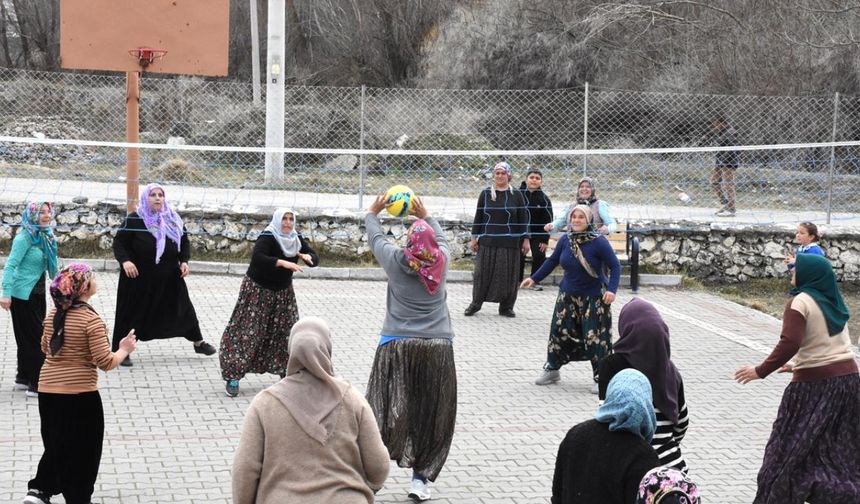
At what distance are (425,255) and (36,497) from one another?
102 inches

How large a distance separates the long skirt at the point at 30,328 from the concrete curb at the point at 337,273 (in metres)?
5.75

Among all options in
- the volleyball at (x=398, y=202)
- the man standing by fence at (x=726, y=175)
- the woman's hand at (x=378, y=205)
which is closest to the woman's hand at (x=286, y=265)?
the woman's hand at (x=378, y=205)

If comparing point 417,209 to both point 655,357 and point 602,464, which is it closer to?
point 655,357

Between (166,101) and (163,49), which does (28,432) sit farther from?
(166,101)

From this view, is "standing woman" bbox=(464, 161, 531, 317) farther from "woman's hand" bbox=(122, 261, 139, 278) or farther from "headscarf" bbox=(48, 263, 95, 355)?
"headscarf" bbox=(48, 263, 95, 355)

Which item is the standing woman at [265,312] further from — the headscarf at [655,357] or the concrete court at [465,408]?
the headscarf at [655,357]

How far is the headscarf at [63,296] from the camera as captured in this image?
619cm

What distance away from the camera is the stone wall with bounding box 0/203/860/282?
49.4 ft

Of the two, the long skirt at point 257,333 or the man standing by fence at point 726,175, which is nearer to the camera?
the long skirt at point 257,333

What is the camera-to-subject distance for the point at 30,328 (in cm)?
872

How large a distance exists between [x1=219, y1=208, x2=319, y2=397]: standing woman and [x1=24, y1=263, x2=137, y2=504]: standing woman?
8.25ft

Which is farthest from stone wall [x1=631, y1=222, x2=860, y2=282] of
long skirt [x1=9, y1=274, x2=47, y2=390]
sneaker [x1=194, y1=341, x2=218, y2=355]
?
long skirt [x1=9, y1=274, x2=47, y2=390]

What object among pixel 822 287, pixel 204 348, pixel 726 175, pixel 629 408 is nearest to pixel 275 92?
pixel 726 175

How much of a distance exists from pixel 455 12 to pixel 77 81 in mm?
10052
